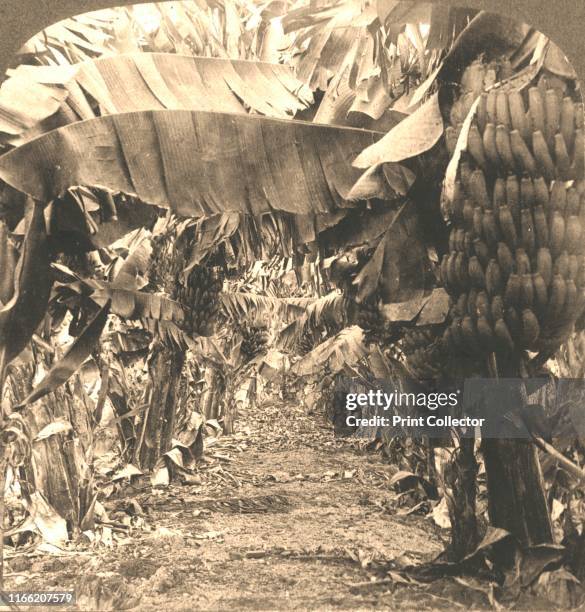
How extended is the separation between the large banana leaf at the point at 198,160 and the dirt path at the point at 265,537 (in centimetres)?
41

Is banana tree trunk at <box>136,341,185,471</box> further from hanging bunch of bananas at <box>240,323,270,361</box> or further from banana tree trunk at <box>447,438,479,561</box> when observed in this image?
banana tree trunk at <box>447,438,479,561</box>

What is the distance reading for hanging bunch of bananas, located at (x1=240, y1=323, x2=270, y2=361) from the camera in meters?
1.11

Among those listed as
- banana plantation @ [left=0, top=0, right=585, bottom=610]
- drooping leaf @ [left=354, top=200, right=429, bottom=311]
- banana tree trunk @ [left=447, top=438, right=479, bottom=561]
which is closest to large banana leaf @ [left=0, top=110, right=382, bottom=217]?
banana plantation @ [left=0, top=0, right=585, bottom=610]

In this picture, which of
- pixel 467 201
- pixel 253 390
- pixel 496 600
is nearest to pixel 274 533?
pixel 253 390

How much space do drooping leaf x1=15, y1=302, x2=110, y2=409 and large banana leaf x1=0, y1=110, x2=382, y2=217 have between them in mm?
275

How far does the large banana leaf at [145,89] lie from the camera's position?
106 centimetres

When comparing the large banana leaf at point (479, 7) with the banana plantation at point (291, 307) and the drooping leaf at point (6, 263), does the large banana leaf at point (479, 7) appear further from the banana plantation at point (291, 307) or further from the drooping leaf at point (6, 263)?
the drooping leaf at point (6, 263)

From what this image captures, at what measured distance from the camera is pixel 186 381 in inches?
44.6

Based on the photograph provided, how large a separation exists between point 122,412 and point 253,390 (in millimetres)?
262

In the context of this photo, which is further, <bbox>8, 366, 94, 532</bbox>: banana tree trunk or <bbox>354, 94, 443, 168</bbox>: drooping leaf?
<bbox>8, 366, 94, 532</bbox>: banana tree trunk

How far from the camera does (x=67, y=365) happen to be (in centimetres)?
113

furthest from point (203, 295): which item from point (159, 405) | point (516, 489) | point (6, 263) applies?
point (516, 489)

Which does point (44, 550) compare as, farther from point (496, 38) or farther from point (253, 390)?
point (496, 38)

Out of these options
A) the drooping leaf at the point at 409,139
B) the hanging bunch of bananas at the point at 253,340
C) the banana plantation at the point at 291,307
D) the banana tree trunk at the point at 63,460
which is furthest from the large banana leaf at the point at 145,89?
the banana tree trunk at the point at 63,460
